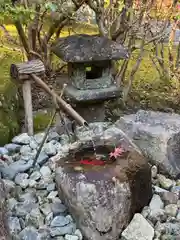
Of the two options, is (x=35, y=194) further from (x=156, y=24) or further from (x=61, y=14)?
(x=156, y=24)

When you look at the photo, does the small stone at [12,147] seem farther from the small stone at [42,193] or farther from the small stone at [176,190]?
the small stone at [176,190]

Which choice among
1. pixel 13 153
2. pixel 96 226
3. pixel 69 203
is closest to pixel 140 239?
pixel 96 226

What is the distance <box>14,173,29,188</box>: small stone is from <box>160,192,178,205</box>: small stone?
1.14 m

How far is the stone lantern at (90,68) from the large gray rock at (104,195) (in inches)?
49.1

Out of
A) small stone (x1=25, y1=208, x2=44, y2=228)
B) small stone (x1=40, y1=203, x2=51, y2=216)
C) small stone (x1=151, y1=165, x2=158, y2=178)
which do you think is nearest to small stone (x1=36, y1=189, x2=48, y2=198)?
small stone (x1=40, y1=203, x2=51, y2=216)

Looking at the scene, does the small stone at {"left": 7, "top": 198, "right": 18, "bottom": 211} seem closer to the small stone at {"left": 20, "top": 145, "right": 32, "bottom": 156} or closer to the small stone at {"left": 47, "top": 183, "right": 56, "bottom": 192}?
the small stone at {"left": 47, "top": 183, "right": 56, "bottom": 192}

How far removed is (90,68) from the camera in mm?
4309

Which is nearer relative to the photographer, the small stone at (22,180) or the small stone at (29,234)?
the small stone at (29,234)

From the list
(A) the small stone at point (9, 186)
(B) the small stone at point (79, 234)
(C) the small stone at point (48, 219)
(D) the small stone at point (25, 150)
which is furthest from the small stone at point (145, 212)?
(D) the small stone at point (25, 150)

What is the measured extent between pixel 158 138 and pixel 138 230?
1.02 meters

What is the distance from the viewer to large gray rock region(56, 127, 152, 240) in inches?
106

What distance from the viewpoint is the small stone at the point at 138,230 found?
8.78 ft

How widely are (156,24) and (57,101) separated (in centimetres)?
221

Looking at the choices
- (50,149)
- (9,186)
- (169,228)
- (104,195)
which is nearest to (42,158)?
(50,149)
